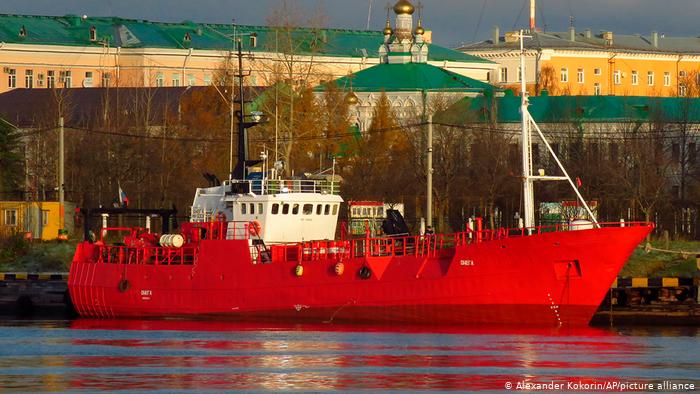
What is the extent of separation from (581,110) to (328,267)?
62.4 meters

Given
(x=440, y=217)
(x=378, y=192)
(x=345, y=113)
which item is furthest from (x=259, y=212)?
(x=345, y=113)

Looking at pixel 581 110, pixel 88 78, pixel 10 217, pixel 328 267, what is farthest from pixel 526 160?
pixel 88 78

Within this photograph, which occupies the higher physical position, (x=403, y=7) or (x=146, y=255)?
(x=403, y=7)

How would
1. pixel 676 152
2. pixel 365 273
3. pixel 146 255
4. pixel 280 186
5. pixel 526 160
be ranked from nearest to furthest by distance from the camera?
pixel 526 160 < pixel 365 273 < pixel 280 186 < pixel 146 255 < pixel 676 152

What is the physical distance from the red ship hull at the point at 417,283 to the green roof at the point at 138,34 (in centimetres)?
9664

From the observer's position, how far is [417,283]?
193 ft

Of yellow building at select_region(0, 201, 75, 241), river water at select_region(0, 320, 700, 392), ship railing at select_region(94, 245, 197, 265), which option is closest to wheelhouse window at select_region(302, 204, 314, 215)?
ship railing at select_region(94, 245, 197, 265)

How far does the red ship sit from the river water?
1.10 m

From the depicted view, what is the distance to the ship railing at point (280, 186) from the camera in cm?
6266

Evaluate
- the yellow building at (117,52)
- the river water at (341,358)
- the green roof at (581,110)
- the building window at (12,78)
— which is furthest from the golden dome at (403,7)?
the river water at (341,358)

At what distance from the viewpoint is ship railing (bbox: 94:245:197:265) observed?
208 feet

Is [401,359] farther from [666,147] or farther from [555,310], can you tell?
[666,147]

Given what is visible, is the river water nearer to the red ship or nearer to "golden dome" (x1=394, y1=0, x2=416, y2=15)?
the red ship

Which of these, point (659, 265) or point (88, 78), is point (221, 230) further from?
point (88, 78)
